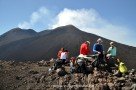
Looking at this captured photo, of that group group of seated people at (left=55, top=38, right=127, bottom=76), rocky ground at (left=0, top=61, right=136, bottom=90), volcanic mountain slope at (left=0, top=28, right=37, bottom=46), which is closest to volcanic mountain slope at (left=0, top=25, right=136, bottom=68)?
volcanic mountain slope at (left=0, top=28, right=37, bottom=46)

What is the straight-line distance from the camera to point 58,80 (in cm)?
3078

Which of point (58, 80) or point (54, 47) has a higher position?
point (54, 47)

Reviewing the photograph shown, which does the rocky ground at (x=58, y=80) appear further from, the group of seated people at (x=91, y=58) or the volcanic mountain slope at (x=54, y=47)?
the volcanic mountain slope at (x=54, y=47)

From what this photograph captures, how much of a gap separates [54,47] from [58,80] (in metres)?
49.5

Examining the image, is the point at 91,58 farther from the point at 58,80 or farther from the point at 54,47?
the point at 54,47

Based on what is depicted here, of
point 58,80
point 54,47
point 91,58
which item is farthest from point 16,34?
point 58,80

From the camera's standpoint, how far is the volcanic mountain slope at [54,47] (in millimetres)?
76100

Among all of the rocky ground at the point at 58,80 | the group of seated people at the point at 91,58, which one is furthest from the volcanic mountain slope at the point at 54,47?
the group of seated people at the point at 91,58

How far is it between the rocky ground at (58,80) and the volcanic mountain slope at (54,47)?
37251mm

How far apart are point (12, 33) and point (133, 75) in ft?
300

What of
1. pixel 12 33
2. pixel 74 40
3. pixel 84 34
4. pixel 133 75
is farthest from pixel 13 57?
pixel 133 75

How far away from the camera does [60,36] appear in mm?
Answer: 91188

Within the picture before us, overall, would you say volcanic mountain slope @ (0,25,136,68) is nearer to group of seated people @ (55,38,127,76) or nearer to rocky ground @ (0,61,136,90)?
rocky ground @ (0,61,136,90)

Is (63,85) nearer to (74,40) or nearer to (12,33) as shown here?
(74,40)
